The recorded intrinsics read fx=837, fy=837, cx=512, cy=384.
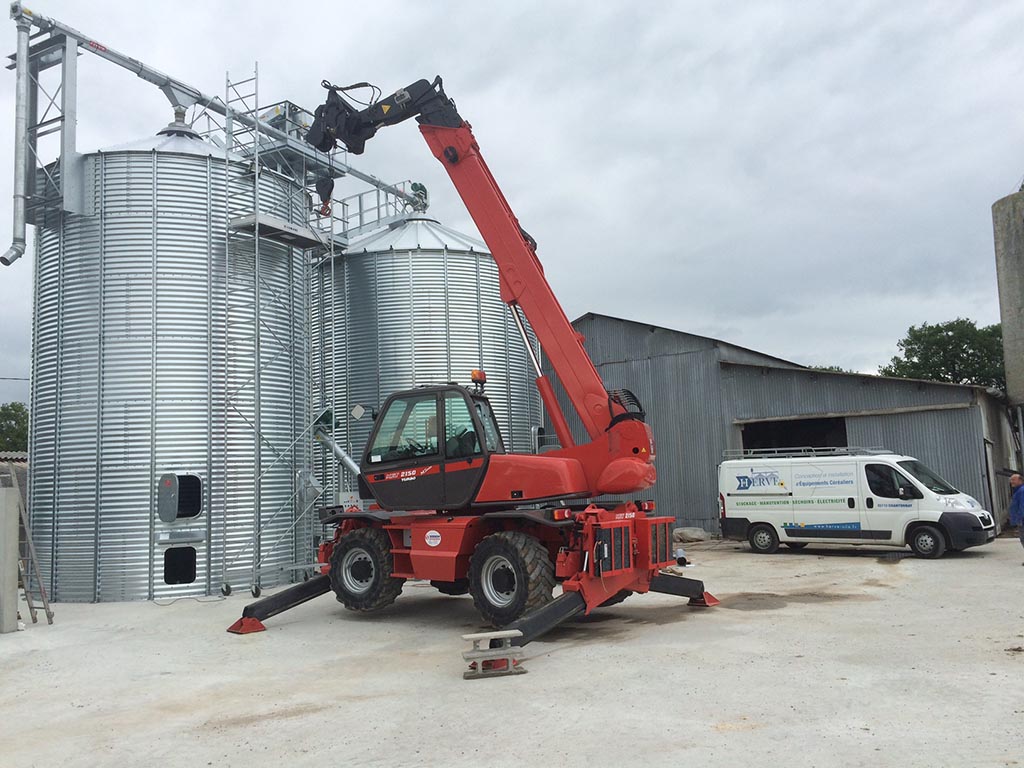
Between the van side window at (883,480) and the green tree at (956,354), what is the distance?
36.6 meters

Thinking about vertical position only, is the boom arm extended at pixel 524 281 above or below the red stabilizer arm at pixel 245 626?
above

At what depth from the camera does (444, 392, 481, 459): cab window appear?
11.0 meters

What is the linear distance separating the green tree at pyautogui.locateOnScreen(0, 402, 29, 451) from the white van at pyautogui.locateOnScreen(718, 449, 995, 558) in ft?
173

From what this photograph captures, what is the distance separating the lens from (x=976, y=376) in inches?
1989

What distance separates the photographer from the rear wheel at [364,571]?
11.7 m

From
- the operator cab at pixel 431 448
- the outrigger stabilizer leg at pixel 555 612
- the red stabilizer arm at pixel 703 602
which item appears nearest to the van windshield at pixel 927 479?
the red stabilizer arm at pixel 703 602

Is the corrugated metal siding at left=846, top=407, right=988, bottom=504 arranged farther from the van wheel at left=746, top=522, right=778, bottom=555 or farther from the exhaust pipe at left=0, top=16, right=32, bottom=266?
the exhaust pipe at left=0, top=16, right=32, bottom=266

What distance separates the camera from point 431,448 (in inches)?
446

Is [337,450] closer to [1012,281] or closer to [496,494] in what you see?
[496,494]

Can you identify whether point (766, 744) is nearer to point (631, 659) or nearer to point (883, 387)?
point (631, 659)

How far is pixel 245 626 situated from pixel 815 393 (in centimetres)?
1784

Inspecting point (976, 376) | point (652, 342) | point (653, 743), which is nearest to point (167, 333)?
point (653, 743)

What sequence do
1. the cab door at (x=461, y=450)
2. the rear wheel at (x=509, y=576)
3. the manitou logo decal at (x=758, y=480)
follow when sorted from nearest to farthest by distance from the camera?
the rear wheel at (x=509, y=576), the cab door at (x=461, y=450), the manitou logo decal at (x=758, y=480)

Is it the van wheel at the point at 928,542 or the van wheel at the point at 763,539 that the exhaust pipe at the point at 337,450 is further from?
the van wheel at the point at 928,542
